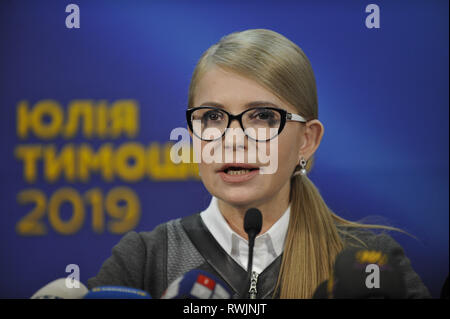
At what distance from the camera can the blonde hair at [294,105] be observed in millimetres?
1511

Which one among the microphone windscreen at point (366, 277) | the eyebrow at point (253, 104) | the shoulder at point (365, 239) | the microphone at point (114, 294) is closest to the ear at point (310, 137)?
the eyebrow at point (253, 104)

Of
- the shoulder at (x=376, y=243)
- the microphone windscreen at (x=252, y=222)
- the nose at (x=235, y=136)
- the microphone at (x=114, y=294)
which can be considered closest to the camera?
the microphone at (x=114, y=294)

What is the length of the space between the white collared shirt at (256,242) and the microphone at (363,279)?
1.43 feet

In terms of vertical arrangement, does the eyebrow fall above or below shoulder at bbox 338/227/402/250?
above

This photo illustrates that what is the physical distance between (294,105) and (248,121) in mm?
176

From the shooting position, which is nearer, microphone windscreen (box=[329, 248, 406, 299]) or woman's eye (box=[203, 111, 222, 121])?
microphone windscreen (box=[329, 248, 406, 299])

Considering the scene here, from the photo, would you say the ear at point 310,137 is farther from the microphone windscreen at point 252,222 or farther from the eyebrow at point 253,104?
the microphone windscreen at point 252,222

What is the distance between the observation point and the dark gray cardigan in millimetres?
1542

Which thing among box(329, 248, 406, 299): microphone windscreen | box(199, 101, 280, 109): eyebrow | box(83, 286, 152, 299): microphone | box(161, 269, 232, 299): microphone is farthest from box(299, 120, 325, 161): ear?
box(83, 286, 152, 299): microphone

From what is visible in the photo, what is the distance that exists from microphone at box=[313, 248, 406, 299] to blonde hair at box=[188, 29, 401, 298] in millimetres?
398

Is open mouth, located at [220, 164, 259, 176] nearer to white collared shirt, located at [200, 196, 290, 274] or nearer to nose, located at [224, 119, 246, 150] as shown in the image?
nose, located at [224, 119, 246, 150]

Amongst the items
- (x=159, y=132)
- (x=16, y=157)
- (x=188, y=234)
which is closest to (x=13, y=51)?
(x=16, y=157)

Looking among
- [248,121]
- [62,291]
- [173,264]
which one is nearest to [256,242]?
[173,264]

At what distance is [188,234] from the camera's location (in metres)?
1.64
